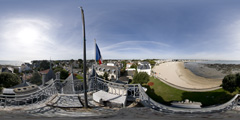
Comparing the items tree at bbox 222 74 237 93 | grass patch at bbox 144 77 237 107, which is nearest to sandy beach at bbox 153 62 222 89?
grass patch at bbox 144 77 237 107

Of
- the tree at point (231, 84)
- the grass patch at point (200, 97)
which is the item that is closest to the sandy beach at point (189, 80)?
the grass patch at point (200, 97)

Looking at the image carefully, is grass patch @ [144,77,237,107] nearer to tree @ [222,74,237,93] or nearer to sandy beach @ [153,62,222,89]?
tree @ [222,74,237,93]

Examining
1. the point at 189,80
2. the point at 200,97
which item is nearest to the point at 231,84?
the point at 200,97

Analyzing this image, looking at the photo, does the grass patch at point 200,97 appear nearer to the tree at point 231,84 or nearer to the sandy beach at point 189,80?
the tree at point 231,84

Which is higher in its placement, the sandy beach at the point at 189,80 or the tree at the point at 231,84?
the tree at the point at 231,84

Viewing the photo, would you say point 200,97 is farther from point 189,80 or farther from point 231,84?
point 189,80

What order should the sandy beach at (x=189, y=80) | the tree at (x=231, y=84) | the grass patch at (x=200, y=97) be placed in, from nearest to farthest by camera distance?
the grass patch at (x=200, y=97) → the tree at (x=231, y=84) → the sandy beach at (x=189, y=80)

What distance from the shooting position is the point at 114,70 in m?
35.1

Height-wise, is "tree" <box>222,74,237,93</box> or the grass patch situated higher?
"tree" <box>222,74,237,93</box>

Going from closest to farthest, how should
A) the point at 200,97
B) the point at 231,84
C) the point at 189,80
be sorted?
the point at 231,84, the point at 200,97, the point at 189,80

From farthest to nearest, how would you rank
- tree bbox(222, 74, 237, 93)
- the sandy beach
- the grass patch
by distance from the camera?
the sandy beach → tree bbox(222, 74, 237, 93) → the grass patch

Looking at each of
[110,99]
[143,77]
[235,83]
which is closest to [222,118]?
[110,99]

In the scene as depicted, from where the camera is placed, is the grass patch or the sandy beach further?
the sandy beach

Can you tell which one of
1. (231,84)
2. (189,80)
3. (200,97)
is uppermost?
(231,84)
